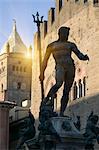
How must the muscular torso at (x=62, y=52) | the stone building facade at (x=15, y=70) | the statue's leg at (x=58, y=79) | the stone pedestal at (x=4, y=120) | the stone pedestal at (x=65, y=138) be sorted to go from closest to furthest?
1. the stone pedestal at (x=65, y=138)
2. the statue's leg at (x=58, y=79)
3. the muscular torso at (x=62, y=52)
4. the stone pedestal at (x=4, y=120)
5. the stone building facade at (x=15, y=70)

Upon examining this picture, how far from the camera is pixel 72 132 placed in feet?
30.4

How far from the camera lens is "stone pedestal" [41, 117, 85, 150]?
9.12 metres

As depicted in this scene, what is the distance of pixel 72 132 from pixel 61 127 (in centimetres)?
18

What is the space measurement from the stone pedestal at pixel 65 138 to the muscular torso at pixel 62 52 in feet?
2.96

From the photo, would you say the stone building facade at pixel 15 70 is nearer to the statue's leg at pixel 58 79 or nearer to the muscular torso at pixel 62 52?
the muscular torso at pixel 62 52

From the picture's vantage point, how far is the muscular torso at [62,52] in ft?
31.9

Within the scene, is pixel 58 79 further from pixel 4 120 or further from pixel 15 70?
pixel 15 70

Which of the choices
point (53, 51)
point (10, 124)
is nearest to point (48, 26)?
point (10, 124)

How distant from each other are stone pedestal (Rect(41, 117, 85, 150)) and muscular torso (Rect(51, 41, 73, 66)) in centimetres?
90

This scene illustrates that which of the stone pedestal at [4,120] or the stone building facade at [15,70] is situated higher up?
the stone building facade at [15,70]

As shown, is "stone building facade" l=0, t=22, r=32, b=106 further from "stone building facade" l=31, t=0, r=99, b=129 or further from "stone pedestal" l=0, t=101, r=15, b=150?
"stone building facade" l=31, t=0, r=99, b=129

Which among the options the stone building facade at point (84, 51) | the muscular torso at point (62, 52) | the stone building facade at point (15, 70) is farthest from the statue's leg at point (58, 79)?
the stone building facade at point (15, 70)

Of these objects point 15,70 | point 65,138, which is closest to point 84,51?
point 65,138

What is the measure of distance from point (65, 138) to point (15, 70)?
66333 millimetres
